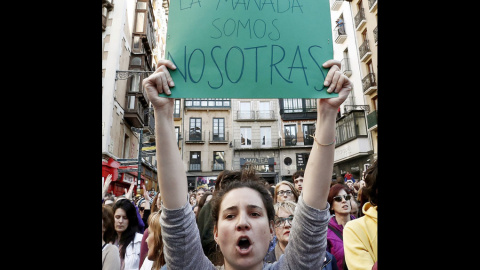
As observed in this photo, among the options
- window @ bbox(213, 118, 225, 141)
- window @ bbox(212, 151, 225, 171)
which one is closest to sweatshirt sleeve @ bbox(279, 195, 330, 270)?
window @ bbox(212, 151, 225, 171)

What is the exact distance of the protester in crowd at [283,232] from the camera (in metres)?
2.62

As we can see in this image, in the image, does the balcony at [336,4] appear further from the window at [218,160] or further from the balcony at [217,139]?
the window at [218,160]

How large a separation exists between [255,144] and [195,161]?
6442 millimetres

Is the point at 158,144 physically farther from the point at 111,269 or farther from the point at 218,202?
the point at 111,269

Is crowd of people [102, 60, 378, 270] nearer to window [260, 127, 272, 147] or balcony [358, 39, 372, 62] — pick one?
balcony [358, 39, 372, 62]

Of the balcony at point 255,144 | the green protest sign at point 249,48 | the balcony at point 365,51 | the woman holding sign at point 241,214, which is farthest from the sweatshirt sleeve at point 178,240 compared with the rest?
the balcony at point 255,144

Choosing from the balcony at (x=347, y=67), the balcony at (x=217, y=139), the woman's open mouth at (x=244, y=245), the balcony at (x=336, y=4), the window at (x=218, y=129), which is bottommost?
the woman's open mouth at (x=244, y=245)

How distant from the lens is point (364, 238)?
2150 mm

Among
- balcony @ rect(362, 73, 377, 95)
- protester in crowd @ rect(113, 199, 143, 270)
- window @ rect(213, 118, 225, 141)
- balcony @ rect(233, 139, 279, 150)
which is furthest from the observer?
window @ rect(213, 118, 225, 141)

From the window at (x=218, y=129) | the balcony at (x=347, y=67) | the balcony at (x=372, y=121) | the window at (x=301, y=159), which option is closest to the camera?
the balcony at (x=372, y=121)

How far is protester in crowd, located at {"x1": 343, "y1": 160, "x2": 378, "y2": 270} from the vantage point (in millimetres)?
2059

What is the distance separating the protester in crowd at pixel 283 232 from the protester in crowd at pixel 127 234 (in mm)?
1974

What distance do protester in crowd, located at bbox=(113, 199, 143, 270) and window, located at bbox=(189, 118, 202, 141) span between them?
26.1 meters
